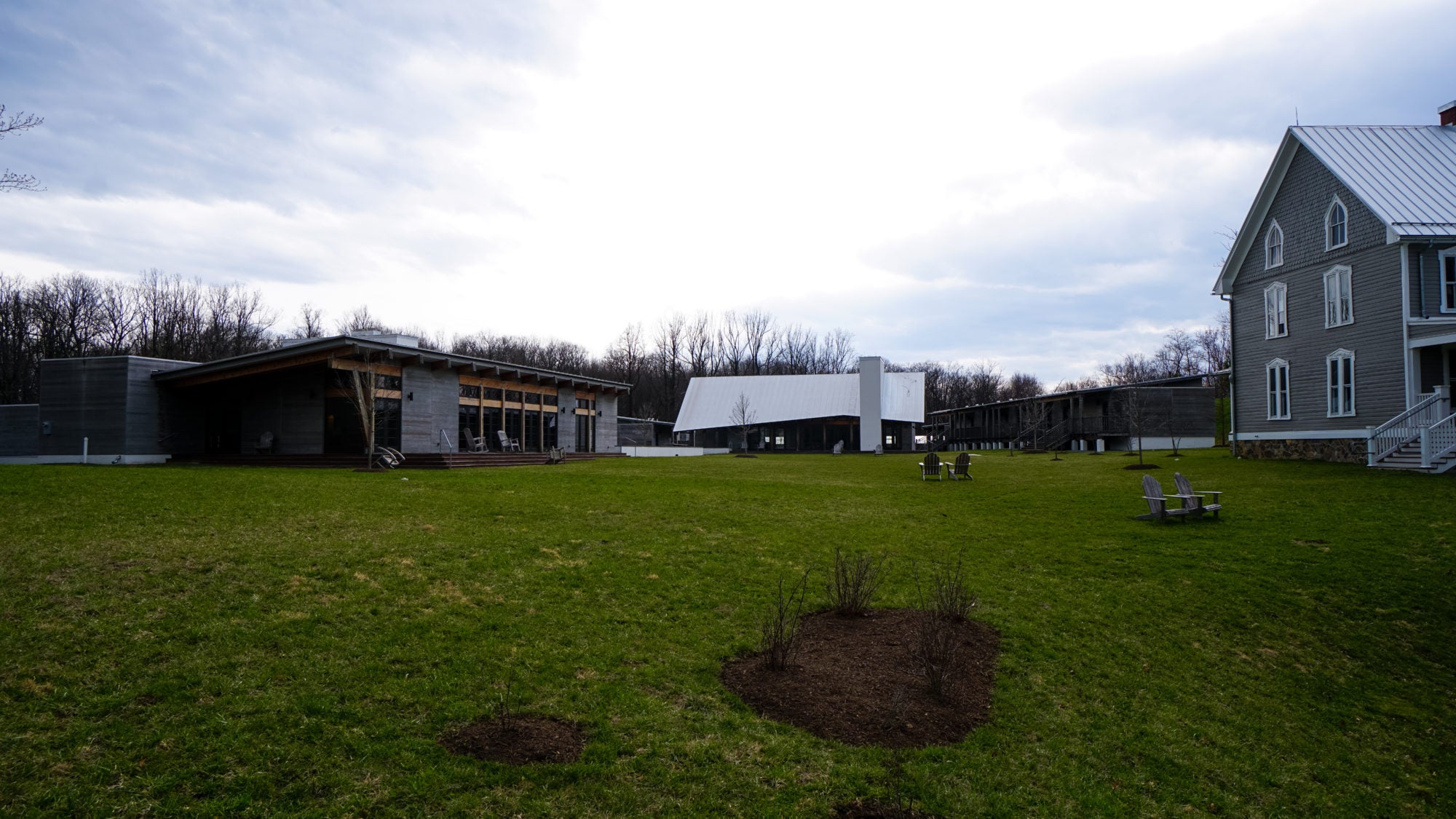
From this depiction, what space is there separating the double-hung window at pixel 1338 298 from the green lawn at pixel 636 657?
33.5 feet

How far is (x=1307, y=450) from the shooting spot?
22406 millimetres

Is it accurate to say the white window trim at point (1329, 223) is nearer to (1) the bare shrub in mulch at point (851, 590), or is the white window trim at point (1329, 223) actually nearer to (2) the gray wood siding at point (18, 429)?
(1) the bare shrub in mulch at point (851, 590)

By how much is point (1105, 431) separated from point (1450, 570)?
3279 cm

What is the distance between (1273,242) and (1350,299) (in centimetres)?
389

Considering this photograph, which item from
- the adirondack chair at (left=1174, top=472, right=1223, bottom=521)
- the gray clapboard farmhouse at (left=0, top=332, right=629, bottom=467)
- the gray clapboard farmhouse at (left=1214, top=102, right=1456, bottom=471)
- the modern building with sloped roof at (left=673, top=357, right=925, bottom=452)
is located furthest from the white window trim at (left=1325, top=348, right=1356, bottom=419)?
the modern building with sloped roof at (left=673, top=357, right=925, bottom=452)

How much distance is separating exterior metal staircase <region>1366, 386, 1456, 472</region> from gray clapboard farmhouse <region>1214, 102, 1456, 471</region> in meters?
0.04

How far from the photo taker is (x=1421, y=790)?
19.2ft

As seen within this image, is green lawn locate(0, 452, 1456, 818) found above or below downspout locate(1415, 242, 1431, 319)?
below

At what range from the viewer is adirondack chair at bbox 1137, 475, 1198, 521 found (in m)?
13.8

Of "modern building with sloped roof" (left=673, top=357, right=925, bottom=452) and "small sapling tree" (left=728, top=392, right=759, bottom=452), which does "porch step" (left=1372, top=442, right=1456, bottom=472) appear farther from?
"small sapling tree" (left=728, top=392, right=759, bottom=452)

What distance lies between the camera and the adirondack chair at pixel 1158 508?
13.8m

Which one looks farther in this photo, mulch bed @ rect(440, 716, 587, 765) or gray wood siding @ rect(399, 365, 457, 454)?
gray wood siding @ rect(399, 365, 457, 454)

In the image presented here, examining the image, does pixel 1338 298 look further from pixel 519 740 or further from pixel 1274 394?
pixel 519 740

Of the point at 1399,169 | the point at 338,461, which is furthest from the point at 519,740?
the point at 1399,169
